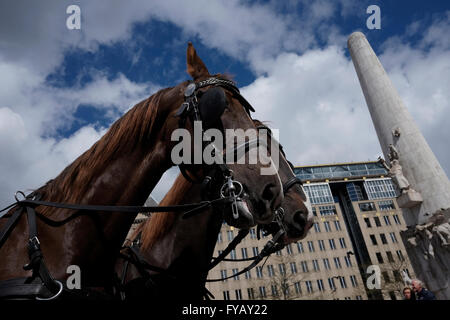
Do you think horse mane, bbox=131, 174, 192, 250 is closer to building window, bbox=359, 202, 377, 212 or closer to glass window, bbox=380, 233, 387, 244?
glass window, bbox=380, 233, 387, 244

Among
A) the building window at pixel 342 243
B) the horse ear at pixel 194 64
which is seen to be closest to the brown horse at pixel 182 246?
the horse ear at pixel 194 64

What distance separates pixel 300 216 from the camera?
10.0ft

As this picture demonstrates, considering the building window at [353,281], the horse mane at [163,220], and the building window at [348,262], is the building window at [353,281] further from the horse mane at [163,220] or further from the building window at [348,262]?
the horse mane at [163,220]

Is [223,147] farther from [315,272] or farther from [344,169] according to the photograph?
[344,169]

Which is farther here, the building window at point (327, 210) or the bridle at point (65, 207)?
the building window at point (327, 210)

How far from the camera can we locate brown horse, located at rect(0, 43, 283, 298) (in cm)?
216

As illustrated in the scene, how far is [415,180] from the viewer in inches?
463

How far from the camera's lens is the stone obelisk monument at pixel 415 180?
34.4ft

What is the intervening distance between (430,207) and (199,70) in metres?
11.4

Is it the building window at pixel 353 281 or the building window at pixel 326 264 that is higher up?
the building window at pixel 326 264

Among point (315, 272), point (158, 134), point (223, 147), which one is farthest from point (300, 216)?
point (315, 272)

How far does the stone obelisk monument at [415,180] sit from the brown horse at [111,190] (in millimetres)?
10790

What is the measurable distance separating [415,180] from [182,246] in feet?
36.6
